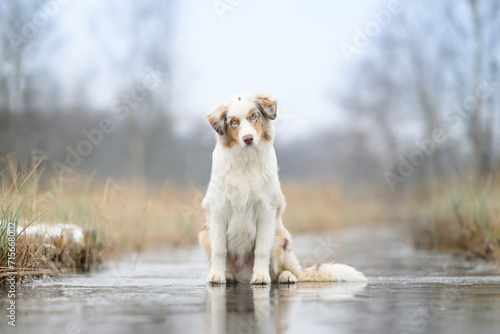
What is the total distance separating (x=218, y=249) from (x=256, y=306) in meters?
1.68

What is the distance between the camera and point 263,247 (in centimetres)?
570

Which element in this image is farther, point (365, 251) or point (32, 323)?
point (365, 251)

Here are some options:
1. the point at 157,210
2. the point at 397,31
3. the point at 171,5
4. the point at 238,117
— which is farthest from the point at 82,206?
the point at 397,31

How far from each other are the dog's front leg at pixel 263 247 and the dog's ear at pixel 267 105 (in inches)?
36.1

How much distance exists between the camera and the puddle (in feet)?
10.9

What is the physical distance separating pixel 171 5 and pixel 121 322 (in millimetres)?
24893

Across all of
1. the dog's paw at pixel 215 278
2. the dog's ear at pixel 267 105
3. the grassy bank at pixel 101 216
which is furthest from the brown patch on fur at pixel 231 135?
the grassy bank at pixel 101 216

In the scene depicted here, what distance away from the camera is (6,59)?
21641 millimetres

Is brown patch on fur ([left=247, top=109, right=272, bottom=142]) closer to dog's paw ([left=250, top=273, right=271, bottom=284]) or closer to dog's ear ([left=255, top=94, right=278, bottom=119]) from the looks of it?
dog's ear ([left=255, top=94, right=278, bottom=119])

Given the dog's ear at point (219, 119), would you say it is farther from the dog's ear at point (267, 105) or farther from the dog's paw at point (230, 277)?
the dog's paw at point (230, 277)

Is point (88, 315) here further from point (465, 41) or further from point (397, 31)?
point (397, 31)

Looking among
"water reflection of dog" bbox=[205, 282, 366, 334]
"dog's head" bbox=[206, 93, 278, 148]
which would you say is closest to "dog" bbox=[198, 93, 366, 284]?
"dog's head" bbox=[206, 93, 278, 148]

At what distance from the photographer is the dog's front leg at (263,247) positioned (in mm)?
5688

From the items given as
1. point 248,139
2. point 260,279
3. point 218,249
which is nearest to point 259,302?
point 260,279
